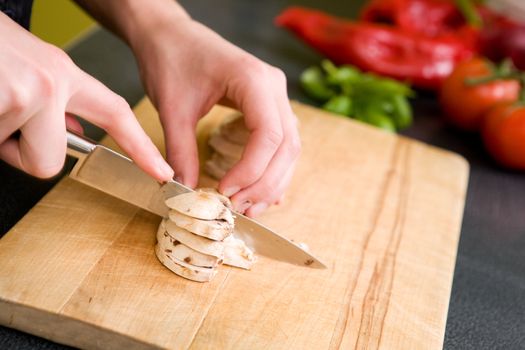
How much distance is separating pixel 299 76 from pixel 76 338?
1.45 meters

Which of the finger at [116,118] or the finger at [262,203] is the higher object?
the finger at [116,118]

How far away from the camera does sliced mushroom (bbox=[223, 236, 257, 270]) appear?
1219 mm

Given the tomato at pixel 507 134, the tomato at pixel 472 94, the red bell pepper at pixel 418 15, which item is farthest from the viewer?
the red bell pepper at pixel 418 15

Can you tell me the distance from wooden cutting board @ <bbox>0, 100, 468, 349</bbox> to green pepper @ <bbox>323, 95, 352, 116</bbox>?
42cm

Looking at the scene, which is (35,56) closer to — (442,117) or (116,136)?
(116,136)

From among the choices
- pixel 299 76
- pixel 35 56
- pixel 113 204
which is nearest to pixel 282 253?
pixel 113 204

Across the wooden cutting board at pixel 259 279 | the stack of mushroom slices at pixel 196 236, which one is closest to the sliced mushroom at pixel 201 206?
the stack of mushroom slices at pixel 196 236

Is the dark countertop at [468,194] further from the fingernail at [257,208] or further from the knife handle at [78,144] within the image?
the fingernail at [257,208]

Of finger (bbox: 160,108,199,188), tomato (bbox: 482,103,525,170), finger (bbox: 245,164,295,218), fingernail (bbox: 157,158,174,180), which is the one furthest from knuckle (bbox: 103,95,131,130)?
tomato (bbox: 482,103,525,170)

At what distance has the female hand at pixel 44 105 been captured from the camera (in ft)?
3.18

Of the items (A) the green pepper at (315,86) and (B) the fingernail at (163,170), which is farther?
(A) the green pepper at (315,86)

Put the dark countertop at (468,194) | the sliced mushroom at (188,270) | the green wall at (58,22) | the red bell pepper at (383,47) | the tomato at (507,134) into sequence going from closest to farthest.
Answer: the sliced mushroom at (188,270)
the dark countertop at (468,194)
the tomato at (507,134)
the green wall at (58,22)
the red bell pepper at (383,47)

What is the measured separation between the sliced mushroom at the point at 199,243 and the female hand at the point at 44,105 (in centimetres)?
14

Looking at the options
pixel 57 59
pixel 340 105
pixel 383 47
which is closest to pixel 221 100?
pixel 57 59
